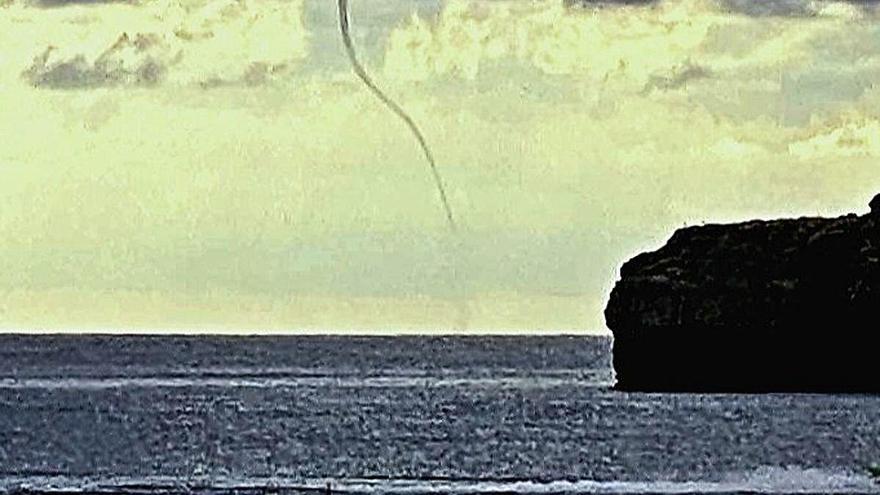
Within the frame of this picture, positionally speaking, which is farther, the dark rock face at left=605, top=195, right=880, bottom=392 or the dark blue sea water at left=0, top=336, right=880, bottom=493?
the dark rock face at left=605, top=195, right=880, bottom=392

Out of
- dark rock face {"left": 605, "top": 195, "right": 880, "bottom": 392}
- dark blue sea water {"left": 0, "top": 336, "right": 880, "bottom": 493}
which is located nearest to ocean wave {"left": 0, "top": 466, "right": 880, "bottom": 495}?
dark blue sea water {"left": 0, "top": 336, "right": 880, "bottom": 493}

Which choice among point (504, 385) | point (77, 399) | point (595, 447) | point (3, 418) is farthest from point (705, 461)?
point (504, 385)

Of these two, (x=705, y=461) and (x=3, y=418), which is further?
(x=3, y=418)

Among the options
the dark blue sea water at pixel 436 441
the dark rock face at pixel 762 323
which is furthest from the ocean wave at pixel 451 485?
the dark rock face at pixel 762 323

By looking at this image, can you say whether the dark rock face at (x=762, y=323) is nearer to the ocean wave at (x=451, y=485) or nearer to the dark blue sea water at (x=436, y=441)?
the dark blue sea water at (x=436, y=441)

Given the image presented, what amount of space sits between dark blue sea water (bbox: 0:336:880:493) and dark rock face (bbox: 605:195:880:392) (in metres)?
1.55

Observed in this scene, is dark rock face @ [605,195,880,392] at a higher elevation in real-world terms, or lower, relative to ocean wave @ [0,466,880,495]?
lower

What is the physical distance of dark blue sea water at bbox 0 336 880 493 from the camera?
3026 inches

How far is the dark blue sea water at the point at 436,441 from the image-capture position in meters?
76.9

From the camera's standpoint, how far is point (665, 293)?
146 m

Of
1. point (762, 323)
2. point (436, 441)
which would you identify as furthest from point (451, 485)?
point (762, 323)

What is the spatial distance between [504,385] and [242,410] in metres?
47.3

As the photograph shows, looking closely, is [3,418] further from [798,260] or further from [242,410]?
[798,260]

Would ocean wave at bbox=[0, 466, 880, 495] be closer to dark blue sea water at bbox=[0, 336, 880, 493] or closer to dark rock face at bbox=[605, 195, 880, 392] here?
dark blue sea water at bbox=[0, 336, 880, 493]
